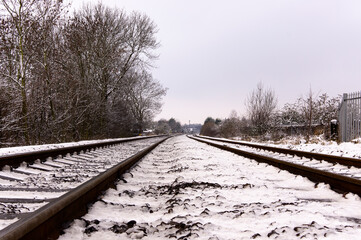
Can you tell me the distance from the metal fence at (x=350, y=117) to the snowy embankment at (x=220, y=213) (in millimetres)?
9616

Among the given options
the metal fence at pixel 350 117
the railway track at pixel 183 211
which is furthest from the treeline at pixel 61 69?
the metal fence at pixel 350 117

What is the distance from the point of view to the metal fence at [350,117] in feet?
38.3

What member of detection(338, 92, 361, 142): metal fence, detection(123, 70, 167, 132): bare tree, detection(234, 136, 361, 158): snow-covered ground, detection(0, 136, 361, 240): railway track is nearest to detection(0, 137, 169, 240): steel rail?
detection(0, 136, 361, 240): railway track

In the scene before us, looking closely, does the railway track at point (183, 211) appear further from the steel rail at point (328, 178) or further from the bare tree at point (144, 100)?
the bare tree at point (144, 100)

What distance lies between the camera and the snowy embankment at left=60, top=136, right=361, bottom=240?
6.61 ft

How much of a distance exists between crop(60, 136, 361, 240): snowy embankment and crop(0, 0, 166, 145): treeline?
10837mm

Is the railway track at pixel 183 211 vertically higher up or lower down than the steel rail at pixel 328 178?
lower down

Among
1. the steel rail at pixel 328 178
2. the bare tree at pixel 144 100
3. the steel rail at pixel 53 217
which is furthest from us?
the bare tree at pixel 144 100

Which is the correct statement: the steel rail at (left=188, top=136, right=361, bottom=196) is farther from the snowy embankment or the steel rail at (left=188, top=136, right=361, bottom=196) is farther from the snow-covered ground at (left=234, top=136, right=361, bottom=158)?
the snow-covered ground at (left=234, top=136, right=361, bottom=158)

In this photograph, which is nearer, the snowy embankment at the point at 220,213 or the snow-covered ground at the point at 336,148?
the snowy embankment at the point at 220,213

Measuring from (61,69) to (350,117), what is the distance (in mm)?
16703

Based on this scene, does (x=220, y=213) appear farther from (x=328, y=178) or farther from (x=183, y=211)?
(x=328, y=178)

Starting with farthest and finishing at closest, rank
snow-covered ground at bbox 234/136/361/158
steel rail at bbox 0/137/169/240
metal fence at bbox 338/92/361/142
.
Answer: metal fence at bbox 338/92/361/142, snow-covered ground at bbox 234/136/361/158, steel rail at bbox 0/137/169/240

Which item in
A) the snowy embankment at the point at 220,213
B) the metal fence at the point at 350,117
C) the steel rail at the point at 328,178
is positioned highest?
the metal fence at the point at 350,117
